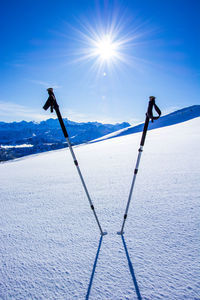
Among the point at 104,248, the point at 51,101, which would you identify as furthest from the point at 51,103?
the point at 104,248

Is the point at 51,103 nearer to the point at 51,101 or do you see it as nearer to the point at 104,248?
the point at 51,101

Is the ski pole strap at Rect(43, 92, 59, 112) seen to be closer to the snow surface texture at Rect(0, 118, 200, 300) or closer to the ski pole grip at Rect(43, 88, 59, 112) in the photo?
the ski pole grip at Rect(43, 88, 59, 112)

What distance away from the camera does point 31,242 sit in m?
2.36

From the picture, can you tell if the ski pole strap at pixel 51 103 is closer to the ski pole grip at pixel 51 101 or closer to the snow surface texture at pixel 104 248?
the ski pole grip at pixel 51 101

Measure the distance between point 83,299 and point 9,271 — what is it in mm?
1074

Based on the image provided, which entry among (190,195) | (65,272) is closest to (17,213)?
(65,272)

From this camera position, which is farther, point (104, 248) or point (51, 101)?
point (51, 101)

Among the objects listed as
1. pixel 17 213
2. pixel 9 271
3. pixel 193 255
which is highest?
pixel 17 213

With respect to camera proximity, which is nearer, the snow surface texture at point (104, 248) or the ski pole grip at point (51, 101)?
the snow surface texture at point (104, 248)

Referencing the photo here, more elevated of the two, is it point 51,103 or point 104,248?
point 51,103

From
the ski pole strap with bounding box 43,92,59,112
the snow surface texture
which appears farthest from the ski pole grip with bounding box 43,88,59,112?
the snow surface texture

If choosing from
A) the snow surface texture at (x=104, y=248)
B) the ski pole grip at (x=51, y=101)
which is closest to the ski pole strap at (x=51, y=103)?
the ski pole grip at (x=51, y=101)

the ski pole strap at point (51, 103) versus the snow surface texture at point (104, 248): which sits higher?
the ski pole strap at point (51, 103)

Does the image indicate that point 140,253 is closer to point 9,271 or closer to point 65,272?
point 65,272
